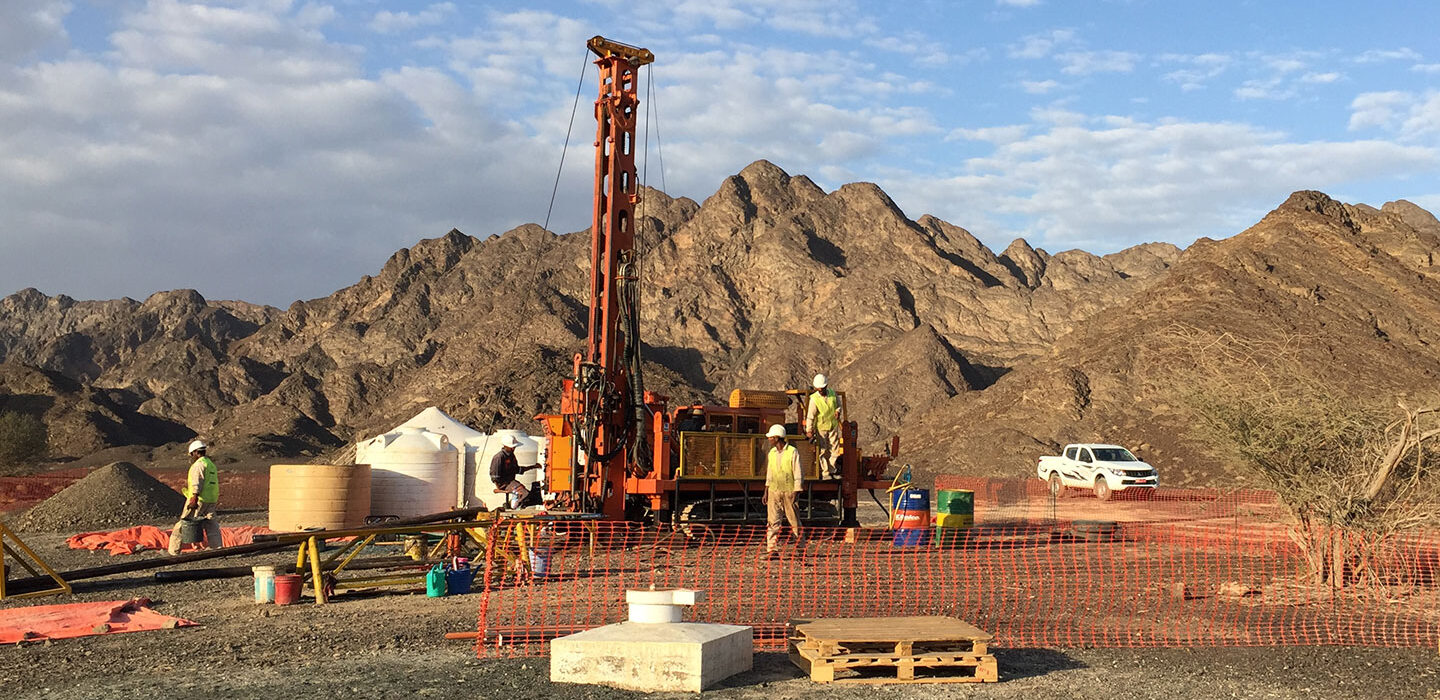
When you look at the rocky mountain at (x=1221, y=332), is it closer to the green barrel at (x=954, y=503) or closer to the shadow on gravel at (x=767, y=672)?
the green barrel at (x=954, y=503)

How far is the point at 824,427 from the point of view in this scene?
18.0m

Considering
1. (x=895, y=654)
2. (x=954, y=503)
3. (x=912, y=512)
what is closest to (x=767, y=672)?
(x=895, y=654)

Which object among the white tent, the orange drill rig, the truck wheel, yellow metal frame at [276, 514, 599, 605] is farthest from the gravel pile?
the truck wheel

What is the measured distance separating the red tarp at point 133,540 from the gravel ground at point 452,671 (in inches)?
375

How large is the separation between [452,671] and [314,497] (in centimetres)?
953

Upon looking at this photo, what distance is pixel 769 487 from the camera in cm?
1548

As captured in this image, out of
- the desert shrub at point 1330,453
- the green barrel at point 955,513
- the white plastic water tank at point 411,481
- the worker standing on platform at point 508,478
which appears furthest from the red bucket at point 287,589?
the desert shrub at point 1330,453

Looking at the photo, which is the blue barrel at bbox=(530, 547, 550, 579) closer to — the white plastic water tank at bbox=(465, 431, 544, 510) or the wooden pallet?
the wooden pallet

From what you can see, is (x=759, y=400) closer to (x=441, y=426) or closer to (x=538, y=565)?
(x=538, y=565)

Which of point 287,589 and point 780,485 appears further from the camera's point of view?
point 780,485

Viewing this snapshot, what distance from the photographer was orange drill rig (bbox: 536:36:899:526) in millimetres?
17891

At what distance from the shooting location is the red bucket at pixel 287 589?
12.2m

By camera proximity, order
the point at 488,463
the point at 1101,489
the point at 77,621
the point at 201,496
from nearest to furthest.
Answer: the point at 77,621 < the point at 201,496 < the point at 488,463 < the point at 1101,489

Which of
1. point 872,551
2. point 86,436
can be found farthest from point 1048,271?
point 872,551
